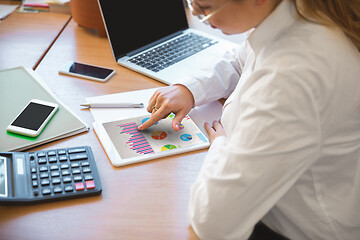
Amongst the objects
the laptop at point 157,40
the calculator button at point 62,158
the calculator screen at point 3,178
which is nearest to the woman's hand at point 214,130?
the laptop at point 157,40

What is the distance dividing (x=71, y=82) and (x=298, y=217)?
704 mm

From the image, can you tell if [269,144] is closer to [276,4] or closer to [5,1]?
[276,4]

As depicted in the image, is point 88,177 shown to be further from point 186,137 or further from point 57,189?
point 186,137

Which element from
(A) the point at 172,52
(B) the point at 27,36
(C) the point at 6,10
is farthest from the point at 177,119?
(C) the point at 6,10

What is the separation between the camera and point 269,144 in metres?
0.65

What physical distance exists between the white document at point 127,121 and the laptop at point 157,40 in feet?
0.43

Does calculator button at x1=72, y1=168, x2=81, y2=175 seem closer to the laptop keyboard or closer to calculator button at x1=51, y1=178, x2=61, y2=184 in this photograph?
calculator button at x1=51, y1=178, x2=61, y2=184

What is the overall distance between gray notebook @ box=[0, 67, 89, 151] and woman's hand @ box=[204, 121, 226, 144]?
0.28m

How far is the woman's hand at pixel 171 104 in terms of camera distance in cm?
100

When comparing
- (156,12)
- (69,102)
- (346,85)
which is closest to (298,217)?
(346,85)

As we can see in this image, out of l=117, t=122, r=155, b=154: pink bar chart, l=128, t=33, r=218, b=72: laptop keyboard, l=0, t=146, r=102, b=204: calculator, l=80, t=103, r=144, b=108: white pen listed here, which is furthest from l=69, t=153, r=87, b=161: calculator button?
l=128, t=33, r=218, b=72: laptop keyboard

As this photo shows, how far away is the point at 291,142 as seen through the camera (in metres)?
0.65

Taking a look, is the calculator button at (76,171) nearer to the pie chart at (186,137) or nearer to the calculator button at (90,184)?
the calculator button at (90,184)

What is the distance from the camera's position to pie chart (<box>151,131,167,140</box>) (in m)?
0.97
